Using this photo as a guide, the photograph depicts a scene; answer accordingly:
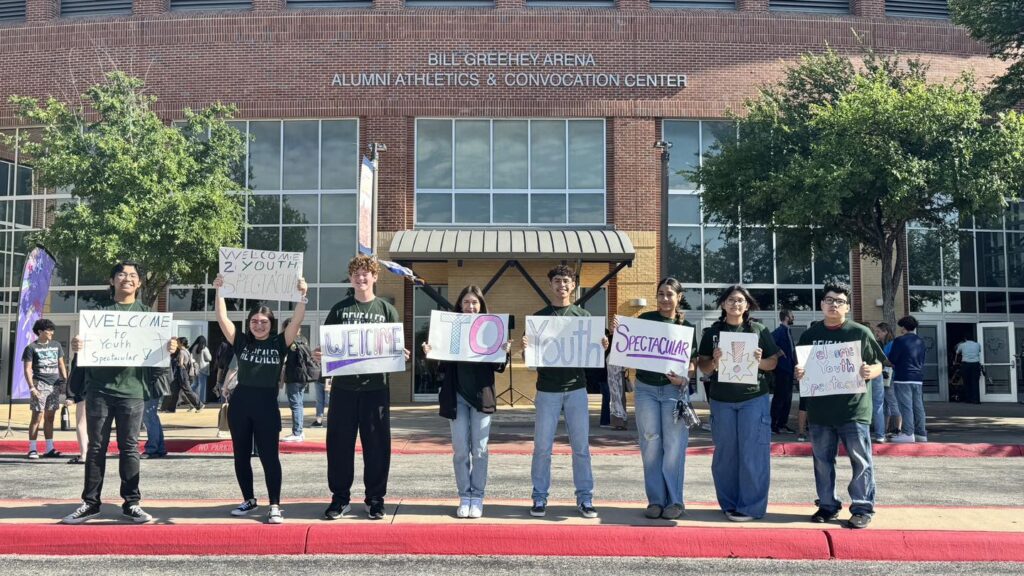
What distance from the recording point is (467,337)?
6406mm

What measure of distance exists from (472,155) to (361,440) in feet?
51.7

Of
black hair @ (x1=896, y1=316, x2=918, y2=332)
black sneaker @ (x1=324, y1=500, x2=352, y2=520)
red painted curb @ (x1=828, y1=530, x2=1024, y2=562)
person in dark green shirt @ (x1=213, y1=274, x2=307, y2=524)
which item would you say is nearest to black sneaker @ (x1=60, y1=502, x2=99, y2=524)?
person in dark green shirt @ (x1=213, y1=274, x2=307, y2=524)

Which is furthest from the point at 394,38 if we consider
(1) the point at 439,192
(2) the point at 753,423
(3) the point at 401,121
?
(2) the point at 753,423

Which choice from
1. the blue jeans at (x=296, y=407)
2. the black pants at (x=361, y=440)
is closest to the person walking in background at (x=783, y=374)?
the blue jeans at (x=296, y=407)

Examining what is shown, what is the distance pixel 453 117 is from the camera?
69.6ft

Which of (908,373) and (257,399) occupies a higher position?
(257,399)

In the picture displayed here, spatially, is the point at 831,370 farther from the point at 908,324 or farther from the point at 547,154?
the point at 547,154

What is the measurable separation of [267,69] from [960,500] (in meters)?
18.7

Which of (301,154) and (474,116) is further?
(301,154)

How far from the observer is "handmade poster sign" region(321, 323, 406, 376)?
6195 millimetres

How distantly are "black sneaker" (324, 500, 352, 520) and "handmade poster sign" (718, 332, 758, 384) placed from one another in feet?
9.94

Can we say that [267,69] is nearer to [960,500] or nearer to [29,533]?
[29,533]

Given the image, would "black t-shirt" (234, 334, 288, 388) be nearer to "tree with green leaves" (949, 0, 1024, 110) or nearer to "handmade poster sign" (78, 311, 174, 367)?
"handmade poster sign" (78, 311, 174, 367)

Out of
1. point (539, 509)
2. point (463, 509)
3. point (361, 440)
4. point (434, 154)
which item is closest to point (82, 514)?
point (361, 440)
